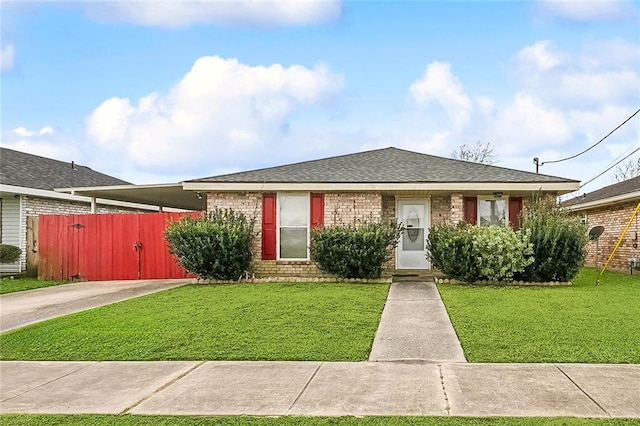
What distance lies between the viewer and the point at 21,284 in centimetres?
1556

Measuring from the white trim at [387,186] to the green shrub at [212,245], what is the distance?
847 mm

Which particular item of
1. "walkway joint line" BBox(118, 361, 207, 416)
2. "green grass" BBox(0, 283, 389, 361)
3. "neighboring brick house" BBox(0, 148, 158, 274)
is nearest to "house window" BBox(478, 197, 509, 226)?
"green grass" BBox(0, 283, 389, 361)

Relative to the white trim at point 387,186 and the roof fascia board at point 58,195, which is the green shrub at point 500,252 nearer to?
the white trim at point 387,186

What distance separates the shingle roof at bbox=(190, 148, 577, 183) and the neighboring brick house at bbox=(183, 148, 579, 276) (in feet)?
0.09

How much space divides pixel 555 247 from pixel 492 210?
8.88 ft

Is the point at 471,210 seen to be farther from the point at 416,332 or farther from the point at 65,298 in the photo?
the point at 65,298

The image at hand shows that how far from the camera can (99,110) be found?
18312mm

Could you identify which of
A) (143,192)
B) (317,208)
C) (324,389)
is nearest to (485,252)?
(317,208)

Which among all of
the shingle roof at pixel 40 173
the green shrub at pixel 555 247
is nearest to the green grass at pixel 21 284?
the shingle roof at pixel 40 173

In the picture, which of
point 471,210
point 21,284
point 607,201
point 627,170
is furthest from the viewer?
point 627,170

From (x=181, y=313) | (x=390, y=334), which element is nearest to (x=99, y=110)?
(x=181, y=313)

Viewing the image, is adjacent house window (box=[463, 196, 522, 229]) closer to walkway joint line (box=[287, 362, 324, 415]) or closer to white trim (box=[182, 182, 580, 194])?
white trim (box=[182, 182, 580, 194])

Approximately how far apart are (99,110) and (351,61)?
862 centimetres

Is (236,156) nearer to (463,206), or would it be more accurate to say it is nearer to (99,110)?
(99,110)
